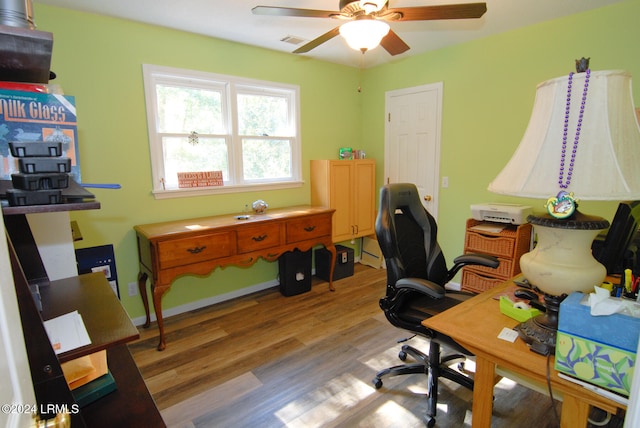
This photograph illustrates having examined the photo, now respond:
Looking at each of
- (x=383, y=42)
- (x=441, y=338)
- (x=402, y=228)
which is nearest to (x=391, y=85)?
(x=383, y=42)

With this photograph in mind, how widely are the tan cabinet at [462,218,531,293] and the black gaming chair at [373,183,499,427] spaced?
36.5 inches

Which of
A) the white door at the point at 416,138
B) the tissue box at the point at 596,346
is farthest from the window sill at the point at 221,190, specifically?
the tissue box at the point at 596,346

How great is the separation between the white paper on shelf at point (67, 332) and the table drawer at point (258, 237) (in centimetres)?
170

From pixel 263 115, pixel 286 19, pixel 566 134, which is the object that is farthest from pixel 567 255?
pixel 263 115

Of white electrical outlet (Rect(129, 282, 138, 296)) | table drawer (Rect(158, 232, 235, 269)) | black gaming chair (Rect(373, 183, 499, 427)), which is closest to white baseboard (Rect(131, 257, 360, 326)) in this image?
white electrical outlet (Rect(129, 282, 138, 296))

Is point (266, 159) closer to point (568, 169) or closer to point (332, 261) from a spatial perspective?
point (332, 261)

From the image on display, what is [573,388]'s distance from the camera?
3.16ft

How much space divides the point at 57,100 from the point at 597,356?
2.03 m

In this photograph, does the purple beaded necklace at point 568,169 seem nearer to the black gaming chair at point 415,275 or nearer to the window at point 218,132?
the black gaming chair at point 415,275

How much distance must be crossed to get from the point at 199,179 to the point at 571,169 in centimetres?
282

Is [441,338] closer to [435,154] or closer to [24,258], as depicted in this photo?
[24,258]

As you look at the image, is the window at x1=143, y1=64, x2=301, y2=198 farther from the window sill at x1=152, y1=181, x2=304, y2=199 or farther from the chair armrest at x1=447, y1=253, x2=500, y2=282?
the chair armrest at x1=447, y1=253, x2=500, y2=282

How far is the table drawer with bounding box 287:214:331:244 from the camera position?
3.19 metres

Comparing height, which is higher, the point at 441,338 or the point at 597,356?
the point at 597,356
